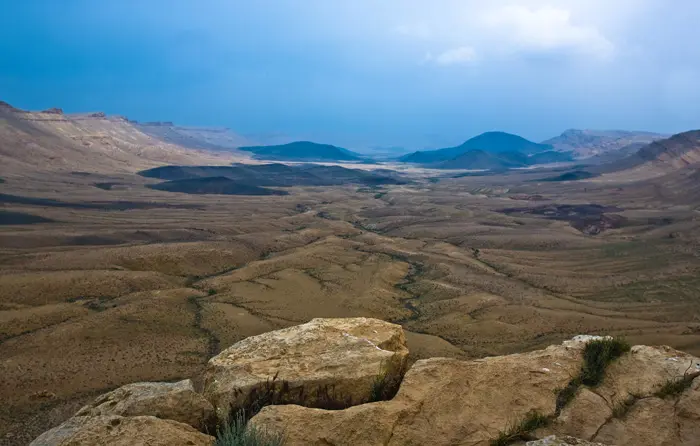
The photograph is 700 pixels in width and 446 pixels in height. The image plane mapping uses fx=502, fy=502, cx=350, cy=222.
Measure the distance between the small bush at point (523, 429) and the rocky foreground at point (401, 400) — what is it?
2cm

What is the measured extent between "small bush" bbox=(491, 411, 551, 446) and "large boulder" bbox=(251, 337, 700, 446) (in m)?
0.09

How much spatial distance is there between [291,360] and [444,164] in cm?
17602

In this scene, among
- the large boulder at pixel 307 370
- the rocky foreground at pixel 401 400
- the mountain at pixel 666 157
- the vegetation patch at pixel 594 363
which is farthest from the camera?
the mountain at pixel 666 157

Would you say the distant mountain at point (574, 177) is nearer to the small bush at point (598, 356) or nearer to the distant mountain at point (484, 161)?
the distant mountain at point (484, 161)

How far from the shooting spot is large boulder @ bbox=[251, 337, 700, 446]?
7.12 metres

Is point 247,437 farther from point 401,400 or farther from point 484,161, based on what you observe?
point 484,161

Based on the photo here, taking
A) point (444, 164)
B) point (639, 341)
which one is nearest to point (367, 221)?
point (639, 341)

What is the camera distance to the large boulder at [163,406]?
24.9 feet

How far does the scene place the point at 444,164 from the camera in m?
180

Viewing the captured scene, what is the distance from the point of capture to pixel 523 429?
7449 millimetres

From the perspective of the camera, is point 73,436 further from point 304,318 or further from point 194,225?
point 194,225

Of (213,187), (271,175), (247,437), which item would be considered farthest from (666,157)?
(247,437)

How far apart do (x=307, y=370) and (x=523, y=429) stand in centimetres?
365

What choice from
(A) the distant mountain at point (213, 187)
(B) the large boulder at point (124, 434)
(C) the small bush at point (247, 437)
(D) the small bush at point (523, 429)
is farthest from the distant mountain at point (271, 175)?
(C) the small bush at point (247, 437)
